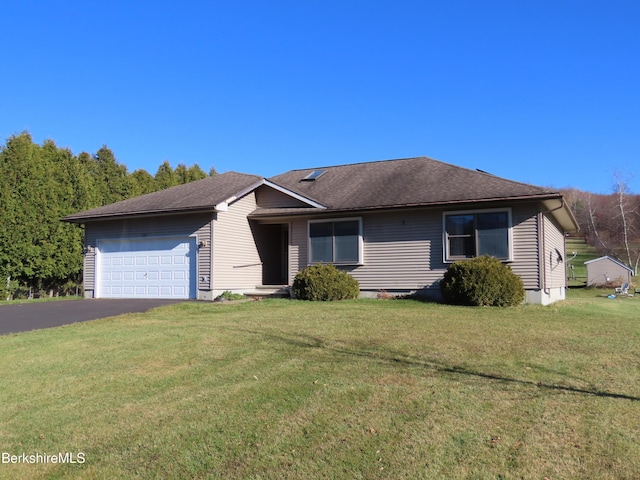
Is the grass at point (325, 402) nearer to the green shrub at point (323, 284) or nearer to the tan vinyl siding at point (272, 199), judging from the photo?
the green shrub at point (323, 284)

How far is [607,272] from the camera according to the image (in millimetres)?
29828

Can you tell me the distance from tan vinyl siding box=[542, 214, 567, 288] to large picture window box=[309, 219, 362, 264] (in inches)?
210

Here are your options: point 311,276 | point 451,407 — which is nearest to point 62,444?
point 451,407

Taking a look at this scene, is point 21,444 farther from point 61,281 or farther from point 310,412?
point 61,281

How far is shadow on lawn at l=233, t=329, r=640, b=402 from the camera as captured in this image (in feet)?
16.6

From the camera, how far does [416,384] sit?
524 cm

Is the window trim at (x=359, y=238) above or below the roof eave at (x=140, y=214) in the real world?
below

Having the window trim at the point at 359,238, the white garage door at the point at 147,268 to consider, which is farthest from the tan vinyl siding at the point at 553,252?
the white garage door at the point at 147,268

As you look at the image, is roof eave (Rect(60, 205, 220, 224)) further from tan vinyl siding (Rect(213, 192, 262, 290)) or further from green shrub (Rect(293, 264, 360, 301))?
green shrub (Rect(293, 264, 360, 301))

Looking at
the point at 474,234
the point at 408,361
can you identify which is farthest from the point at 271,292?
the point at 408,361

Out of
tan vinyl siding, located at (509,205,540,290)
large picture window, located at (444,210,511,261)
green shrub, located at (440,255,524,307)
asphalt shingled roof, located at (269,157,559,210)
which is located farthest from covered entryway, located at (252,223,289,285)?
tan vinyl siding, located at (509,205,540,290)

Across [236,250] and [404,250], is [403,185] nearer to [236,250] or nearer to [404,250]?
[404,250]

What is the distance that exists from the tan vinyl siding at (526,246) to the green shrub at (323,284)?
4.56 m

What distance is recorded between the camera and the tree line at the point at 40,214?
1795 centimetres
